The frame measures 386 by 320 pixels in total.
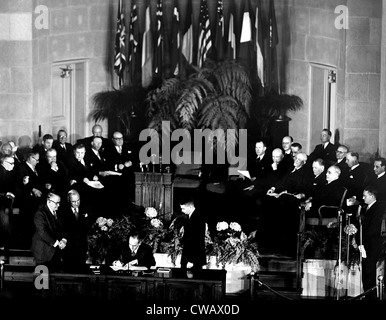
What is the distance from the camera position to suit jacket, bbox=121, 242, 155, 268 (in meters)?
17.4

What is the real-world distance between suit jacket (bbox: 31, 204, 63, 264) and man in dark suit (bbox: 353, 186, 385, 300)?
3.70 metres

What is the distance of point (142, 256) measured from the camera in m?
17.4

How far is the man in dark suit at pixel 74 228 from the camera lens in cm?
1819

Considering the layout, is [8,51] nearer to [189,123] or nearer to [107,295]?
[189,123]

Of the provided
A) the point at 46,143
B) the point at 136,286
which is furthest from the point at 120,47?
the point at 136,286

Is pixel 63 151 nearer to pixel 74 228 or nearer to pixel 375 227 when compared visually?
pixel 74 228

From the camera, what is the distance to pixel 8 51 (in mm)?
22406

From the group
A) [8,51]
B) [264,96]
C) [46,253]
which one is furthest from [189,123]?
[46,253]

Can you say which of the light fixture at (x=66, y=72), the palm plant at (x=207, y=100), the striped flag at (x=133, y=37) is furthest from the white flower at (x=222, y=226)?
the light fixture at (x=66, y=72)

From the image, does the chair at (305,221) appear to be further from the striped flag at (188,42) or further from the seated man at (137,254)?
the striped flag at (188,42)

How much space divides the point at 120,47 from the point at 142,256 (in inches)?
249

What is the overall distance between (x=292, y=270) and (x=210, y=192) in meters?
2.21

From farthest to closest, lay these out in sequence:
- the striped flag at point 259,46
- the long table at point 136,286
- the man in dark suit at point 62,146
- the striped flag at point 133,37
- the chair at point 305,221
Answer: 1. the striped flag at point 133,37
2. the striped flag at point 259,46
3. the man in dark suit at point 62,146
4. the chair at point 305,221
5. the long table at point 136,286

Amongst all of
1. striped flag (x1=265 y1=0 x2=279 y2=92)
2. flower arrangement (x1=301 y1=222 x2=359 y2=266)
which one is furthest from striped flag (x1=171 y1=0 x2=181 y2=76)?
flower arrangement (x1=301 y1=222 x2=359 y2=266)
